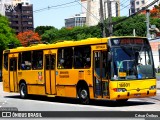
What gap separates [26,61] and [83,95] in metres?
5.98

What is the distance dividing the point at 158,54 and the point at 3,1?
135 meters

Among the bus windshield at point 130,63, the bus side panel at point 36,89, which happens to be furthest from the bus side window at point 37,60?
the bus windshield at point 130,63

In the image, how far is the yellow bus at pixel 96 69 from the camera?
18.7 meters

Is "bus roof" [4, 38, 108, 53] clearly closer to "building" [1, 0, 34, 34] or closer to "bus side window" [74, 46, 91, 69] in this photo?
"bus side window" [74, 46, 91, 69]

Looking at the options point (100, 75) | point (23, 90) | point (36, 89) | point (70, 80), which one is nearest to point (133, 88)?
point (100, 75)

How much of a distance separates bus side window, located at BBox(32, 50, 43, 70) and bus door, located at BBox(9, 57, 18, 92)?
7.94 feet

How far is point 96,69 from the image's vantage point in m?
19.5

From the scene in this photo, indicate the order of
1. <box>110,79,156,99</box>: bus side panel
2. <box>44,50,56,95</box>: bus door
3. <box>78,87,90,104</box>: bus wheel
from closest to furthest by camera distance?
<box>110,79,156,99</box>: bus side panel < <box>78,87,90,104</box>: bus wheel < <box>44,50,56,95</box>: bus door

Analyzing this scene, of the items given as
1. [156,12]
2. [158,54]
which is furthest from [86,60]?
[156,12]

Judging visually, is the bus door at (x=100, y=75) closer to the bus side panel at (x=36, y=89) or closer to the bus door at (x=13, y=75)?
the bus side panel at (x=36, y=89)

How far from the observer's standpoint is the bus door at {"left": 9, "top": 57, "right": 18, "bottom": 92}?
26828mm

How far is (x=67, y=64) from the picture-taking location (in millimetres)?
21688

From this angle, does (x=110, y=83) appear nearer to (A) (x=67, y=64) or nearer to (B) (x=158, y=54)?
(A) (x=67, y=64)

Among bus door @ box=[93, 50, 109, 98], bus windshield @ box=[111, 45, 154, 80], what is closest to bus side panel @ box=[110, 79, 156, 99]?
bus windshield @ box=[111, 45, 154, 80]
